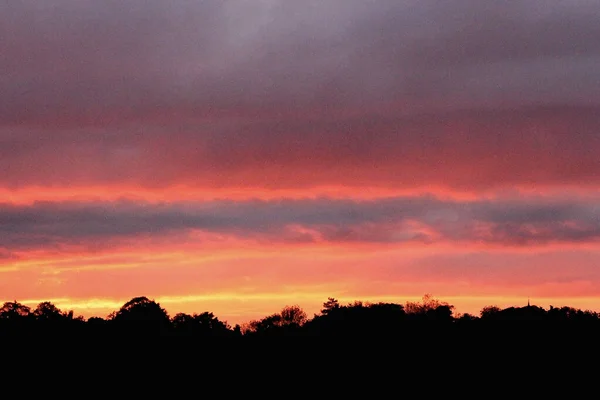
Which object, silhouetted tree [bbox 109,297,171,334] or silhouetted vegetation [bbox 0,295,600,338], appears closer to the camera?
silhouetted vegetation [bbox 0,295,600,338]

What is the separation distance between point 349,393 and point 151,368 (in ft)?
61.8

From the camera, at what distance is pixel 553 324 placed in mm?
115688

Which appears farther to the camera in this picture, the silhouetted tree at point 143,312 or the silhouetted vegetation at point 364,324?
the silhouetted tree at point 143,312

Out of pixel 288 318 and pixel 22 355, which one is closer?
pixel 22 355

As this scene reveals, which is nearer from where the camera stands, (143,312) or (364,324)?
(364,324)

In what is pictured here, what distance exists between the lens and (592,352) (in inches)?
4063

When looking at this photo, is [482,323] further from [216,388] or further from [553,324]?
[216,388]

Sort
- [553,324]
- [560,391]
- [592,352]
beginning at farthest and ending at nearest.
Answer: [553,324] < [592,352] < [560,391]

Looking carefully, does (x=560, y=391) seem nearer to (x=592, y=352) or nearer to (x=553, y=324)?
(x=592, y=352)

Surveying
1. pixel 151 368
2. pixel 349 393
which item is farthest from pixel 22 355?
pixel 349 393

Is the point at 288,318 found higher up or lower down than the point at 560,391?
higher up

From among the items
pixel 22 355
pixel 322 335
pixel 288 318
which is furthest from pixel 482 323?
pixel 288 318

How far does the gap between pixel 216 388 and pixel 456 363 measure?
75.8 ft

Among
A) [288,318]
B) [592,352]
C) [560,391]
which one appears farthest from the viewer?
[288,318]
